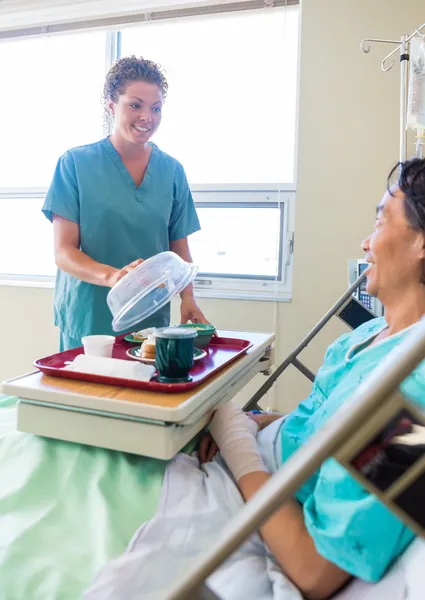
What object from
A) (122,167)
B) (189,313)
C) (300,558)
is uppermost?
(122,167)

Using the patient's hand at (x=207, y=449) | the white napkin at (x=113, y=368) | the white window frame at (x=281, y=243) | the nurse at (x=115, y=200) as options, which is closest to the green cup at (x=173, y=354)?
the white napkin at (x=113, y=368)

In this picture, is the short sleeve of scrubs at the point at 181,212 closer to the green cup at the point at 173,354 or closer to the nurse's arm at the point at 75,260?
the nurse's arm at the point at 75,260

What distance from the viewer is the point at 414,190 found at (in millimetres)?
900

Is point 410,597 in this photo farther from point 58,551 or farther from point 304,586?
point 58,551

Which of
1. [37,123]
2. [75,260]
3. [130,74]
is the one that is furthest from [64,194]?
[37,123]

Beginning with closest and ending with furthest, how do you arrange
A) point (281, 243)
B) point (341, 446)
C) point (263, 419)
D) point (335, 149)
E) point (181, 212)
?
1. point (341, 446)
2. point (263, 419)
3. point (181, 212)
4. point (335, 149)
5. point (281, 243)

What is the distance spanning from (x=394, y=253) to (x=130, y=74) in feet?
3.42

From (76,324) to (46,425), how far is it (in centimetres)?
78

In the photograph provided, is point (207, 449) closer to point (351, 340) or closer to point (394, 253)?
point (351, 340)

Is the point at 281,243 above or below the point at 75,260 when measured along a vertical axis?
above

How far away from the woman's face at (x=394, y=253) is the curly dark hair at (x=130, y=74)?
0.93 m

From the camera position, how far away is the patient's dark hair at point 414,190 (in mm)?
872

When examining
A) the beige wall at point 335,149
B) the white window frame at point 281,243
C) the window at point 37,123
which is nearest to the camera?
the beige wall at point 335,149

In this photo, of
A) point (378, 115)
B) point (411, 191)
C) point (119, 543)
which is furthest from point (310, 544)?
point (378, 115)
